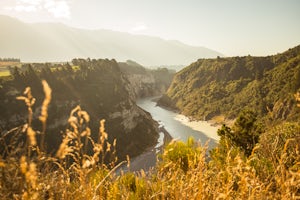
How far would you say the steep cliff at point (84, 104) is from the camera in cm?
6762

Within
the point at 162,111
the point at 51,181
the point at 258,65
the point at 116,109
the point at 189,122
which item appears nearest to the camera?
the point at 51,181

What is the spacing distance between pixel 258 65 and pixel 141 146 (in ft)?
256

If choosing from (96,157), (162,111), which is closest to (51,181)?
(96,157)

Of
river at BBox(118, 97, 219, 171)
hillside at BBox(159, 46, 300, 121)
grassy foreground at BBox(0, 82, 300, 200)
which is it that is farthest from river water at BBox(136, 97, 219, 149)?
grassy foreground at BBox(0, 82, 300, 200)

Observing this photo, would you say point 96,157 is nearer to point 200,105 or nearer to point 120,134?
point 120,134

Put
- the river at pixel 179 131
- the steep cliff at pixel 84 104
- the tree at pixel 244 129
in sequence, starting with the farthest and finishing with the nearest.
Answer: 1. the river at pixel 179 131
2. the steep cliff at pixel 84 104
3. the tree at pixel 244 129

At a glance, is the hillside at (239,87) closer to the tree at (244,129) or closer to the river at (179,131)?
the river at (179,131)

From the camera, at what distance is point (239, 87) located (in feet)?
419

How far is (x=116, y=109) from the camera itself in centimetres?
9188

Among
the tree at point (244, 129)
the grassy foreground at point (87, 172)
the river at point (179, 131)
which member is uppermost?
the grassy foreground at point (87, 172)

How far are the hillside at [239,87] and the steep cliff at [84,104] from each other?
3791 cm

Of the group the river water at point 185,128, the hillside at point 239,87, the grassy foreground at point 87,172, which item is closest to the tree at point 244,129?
the grassy foreground at point 87,172

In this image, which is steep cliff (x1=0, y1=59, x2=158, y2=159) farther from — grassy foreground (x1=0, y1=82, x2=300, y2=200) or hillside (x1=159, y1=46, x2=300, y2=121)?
grassy foreground (x1=0, y1=82, x2=300, y2=200)

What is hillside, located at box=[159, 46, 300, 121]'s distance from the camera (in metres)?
95.1
